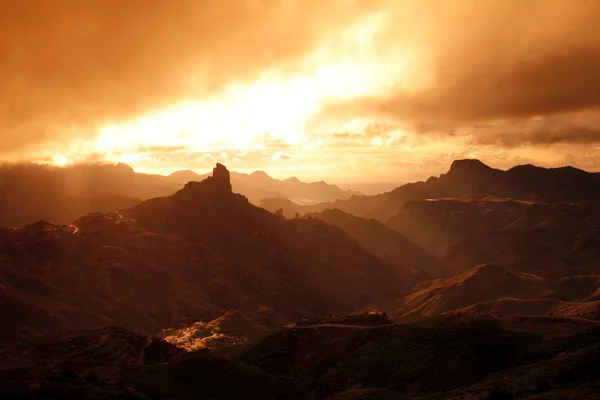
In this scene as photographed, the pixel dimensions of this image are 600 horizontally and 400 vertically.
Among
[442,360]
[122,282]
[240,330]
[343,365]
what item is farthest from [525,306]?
[122,282]

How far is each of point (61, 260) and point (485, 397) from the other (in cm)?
15344

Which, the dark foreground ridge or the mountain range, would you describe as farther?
the mountain range

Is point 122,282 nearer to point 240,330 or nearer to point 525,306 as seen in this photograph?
point 240,330

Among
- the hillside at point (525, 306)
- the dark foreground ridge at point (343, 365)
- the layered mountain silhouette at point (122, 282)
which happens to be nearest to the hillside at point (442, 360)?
the dark foreground ridge at point (343, 365)

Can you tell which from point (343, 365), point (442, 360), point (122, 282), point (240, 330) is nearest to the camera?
point (442, 360)

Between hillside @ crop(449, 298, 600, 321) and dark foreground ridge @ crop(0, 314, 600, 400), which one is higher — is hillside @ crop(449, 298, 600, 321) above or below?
below

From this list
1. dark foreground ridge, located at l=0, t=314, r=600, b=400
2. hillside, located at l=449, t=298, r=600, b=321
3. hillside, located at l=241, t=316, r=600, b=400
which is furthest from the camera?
hillside, located at l=449, t=298, r=600, b=321

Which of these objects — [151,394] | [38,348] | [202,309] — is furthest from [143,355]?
[202,309]

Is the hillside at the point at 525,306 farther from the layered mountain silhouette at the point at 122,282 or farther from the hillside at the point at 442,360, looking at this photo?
the hillside at the point at 442,360

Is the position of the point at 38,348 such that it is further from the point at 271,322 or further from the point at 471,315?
the point at 271,322

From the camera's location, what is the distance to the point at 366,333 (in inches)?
3191

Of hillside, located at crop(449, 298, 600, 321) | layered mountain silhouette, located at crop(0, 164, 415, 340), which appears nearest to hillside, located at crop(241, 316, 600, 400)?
layered mountain silhouette, located at crop(0, 164, 415, 340)

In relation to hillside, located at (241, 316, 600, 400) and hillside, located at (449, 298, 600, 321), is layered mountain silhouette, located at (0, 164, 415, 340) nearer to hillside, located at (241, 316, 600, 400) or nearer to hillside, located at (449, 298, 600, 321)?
hillside, located at (449, 298, 600, 321)

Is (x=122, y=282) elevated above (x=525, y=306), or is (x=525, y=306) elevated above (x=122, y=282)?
(x=122, y=282)
